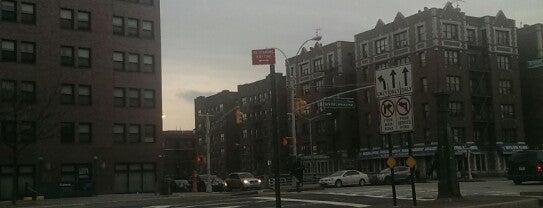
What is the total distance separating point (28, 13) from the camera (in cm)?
4584

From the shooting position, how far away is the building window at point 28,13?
45594 millimetres

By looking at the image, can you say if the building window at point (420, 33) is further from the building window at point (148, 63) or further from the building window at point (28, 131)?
the building window at point (28, 131)

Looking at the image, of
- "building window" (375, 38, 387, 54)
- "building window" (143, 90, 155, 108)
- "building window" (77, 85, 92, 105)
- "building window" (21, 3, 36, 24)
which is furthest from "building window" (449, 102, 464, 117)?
"building window" (21, 3, 36, 24)

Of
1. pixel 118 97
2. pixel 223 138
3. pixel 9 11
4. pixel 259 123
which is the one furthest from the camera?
pixel 223 138

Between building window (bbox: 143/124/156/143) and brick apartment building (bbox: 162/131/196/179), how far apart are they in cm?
6215

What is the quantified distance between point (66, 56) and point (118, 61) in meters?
4.29

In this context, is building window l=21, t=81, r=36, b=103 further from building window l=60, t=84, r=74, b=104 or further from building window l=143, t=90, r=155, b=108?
building window l=143, t=90, r=155, b=108

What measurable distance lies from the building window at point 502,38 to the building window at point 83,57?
1928 inches

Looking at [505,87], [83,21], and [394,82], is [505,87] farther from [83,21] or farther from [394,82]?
[394,82]

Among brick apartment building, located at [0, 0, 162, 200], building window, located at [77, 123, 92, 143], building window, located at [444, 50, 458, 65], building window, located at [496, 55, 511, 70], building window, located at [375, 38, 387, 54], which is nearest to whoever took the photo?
brick apartment building, located at [0, 0, 162, 200]

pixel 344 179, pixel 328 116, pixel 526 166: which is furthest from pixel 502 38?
pixel 526 166

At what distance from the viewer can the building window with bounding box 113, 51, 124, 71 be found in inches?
1963

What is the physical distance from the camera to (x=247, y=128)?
107m

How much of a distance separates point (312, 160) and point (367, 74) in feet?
46.9
